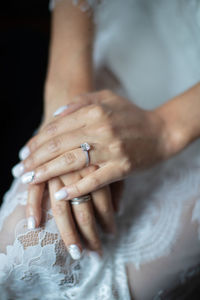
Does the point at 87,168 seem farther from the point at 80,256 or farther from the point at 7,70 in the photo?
the point at 7,70

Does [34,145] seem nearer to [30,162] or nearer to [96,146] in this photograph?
[30,162]

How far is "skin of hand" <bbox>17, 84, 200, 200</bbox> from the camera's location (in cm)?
72

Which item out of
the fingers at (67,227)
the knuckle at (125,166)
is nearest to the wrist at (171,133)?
the knuckle at (125,166)

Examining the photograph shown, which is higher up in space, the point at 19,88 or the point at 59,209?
the point at 19,88

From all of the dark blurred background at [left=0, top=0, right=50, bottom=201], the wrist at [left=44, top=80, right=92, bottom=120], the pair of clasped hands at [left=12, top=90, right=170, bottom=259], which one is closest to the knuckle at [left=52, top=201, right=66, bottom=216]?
the pair of clasped hands at [left=12, top=90, right=170, bottom=259]

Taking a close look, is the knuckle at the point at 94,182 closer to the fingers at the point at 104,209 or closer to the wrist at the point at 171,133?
the fingers at the point at 104,209

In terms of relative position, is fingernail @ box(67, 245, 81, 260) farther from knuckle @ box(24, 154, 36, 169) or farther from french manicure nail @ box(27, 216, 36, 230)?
knuckle @ box(24, 154, 36, 169)

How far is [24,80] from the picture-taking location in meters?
1.35

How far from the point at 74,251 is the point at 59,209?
11 cm

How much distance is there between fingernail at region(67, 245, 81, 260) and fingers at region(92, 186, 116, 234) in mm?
110

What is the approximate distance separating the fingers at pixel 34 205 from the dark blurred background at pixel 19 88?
472 millimetres

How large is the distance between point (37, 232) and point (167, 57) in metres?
0.81

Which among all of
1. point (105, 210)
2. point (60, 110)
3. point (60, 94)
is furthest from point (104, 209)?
point (60, 94)

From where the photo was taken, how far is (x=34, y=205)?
71 cm
